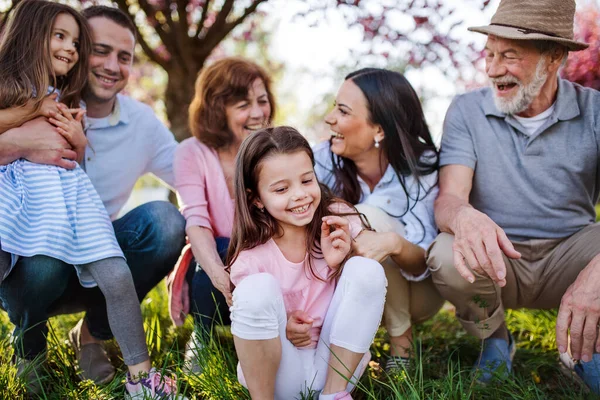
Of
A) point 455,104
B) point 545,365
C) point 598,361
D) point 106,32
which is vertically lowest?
point 545,365

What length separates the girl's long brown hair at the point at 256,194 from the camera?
7.18 feet

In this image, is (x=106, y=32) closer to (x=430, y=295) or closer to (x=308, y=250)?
(x=308, y=250)

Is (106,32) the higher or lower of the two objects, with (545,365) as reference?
higher

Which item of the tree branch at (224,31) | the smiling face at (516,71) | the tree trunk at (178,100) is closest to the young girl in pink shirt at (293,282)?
the smiling face at (516,71)

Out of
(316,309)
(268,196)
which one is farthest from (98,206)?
(316,309)

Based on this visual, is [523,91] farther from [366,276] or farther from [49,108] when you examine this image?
[49,108]

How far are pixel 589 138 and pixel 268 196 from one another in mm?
1561

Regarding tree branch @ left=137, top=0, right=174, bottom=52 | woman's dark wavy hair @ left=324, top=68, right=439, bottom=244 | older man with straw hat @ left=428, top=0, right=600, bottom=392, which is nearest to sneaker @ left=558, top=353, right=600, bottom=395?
older man with straw hat @ left=428, top=0, right=600, bottom=392

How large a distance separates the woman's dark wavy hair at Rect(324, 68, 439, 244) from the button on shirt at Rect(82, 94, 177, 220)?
92 centimetres

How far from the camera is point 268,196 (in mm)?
2180

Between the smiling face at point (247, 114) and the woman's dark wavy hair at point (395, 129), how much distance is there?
17.4 inches

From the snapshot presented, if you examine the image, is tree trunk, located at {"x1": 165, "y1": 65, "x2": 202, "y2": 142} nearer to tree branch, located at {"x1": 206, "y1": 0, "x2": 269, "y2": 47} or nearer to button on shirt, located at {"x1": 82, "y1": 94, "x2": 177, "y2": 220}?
tree branch, located at {"x1": 206, "y1": 0, "x2": 269, "y2": 47}

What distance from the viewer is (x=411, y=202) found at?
2793 millimetres

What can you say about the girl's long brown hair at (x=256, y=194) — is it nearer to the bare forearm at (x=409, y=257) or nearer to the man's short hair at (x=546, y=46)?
the bare forearm at (x=409, y=257)
